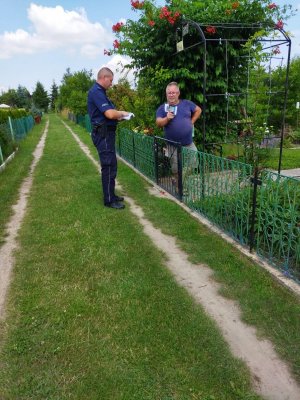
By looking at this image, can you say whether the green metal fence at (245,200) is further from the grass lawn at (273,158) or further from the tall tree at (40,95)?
the tall tree at (40,95)

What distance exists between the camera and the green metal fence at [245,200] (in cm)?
294

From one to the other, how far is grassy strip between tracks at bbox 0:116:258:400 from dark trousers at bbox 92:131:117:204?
108 cm

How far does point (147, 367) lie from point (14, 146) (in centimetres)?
1118

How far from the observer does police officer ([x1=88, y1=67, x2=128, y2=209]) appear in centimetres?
436

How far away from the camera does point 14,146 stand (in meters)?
11.7

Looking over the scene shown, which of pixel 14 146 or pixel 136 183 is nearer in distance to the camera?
pixel 136 183

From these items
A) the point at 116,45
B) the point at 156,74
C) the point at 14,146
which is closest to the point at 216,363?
the point at 156,74

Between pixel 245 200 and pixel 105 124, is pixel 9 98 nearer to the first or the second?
pixel 105 124

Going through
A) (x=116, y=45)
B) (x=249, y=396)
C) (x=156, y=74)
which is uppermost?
(x=116, y=45)

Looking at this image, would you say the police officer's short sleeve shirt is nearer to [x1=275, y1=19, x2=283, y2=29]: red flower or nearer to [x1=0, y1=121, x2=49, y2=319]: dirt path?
[x1=0, y1=121, x2=49, y2=319]: dirt path

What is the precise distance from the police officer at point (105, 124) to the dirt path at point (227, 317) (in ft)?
3.52

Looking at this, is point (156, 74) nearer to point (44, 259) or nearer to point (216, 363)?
point (44, 259)

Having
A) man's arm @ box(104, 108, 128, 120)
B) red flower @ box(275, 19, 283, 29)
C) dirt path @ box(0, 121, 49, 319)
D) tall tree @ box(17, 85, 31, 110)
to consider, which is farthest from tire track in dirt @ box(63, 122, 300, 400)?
tall tree @ box(17, 85, 31, 110)

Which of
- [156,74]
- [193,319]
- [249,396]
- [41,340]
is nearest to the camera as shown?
[249,396]
